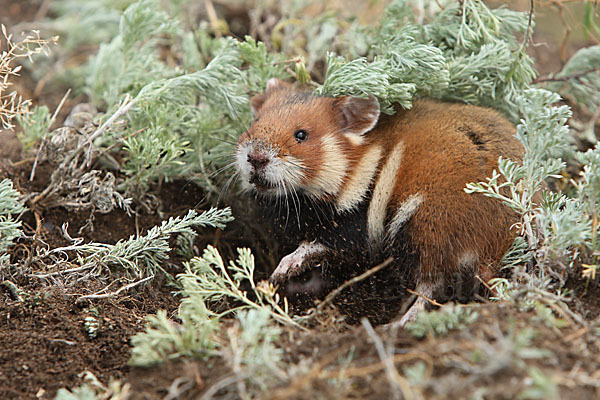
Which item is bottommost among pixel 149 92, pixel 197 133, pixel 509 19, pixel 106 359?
pixel 106 359

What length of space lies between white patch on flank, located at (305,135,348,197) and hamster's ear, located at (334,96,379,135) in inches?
5.5

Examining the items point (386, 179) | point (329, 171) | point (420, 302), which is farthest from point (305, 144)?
point (420, 302)

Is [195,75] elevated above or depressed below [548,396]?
above

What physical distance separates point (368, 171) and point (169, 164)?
1.26 meters

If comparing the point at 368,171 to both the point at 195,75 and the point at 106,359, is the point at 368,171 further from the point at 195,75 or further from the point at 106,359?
the point at 106,359

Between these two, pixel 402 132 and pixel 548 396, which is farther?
pixel 402 132

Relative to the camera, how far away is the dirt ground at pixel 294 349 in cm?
198

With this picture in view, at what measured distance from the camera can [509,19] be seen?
157 inches

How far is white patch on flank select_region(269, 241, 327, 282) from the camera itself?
12.0 feet

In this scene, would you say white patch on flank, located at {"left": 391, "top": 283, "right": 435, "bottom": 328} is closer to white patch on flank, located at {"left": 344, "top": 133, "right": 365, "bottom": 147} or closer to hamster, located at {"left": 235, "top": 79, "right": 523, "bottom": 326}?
hamster, located at {"left": 235, "top": 79, "right": 523, "bottom": 326}

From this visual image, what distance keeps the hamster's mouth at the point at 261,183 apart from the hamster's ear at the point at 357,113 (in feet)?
1.79

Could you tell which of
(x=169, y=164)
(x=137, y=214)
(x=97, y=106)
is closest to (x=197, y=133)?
(x=169, y=164)

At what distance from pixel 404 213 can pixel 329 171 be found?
500 mm

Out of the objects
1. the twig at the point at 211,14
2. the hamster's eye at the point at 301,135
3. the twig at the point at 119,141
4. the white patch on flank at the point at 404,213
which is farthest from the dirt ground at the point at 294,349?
the twig at the point at 211,14
